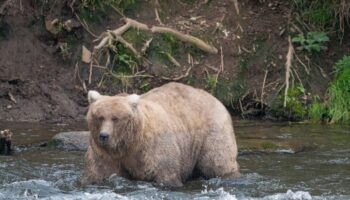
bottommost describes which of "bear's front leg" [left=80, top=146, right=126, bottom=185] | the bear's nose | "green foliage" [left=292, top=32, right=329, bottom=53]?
"bear's front leg" [left=80, top=146, right=126, bottom=185]

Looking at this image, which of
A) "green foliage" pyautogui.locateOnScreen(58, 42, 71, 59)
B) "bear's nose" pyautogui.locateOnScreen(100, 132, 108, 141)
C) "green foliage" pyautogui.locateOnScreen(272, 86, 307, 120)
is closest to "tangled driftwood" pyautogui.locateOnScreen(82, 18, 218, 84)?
"green foliage" pyautogui.locateOnScreen(58, 42, 71, 59)

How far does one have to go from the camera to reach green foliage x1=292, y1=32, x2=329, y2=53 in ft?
50.5

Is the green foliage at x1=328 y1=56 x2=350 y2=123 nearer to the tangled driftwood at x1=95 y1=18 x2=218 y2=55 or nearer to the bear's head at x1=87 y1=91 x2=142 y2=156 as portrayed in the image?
the tangled driftwood at x1=95 y1=18 x2=218 y2=55

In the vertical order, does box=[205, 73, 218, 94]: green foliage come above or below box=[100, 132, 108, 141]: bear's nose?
below

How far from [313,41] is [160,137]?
19.7ft

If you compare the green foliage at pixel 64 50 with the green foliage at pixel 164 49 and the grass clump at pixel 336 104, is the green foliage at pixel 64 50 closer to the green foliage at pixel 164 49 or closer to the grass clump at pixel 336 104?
the green foliage at pixel 164 49

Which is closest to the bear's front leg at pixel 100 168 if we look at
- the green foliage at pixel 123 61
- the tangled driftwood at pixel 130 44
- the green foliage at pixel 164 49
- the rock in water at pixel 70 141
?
the rock in water at pixel 70 141

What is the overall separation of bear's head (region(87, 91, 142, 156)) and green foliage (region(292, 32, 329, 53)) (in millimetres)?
6155

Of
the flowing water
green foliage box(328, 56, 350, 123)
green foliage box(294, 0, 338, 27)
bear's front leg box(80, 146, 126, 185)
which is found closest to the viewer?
the flowing water

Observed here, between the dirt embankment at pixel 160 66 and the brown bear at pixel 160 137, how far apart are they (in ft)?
13.6

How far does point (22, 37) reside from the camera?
51.0 feet

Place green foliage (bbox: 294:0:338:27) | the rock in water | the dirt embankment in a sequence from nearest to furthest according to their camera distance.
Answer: the rock in water
the dirt embankment
green foliage (bbox: 294:0:338:27)

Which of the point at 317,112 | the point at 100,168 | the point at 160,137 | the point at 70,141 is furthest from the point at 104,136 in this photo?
the point at 317,112

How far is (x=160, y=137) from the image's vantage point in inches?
392
